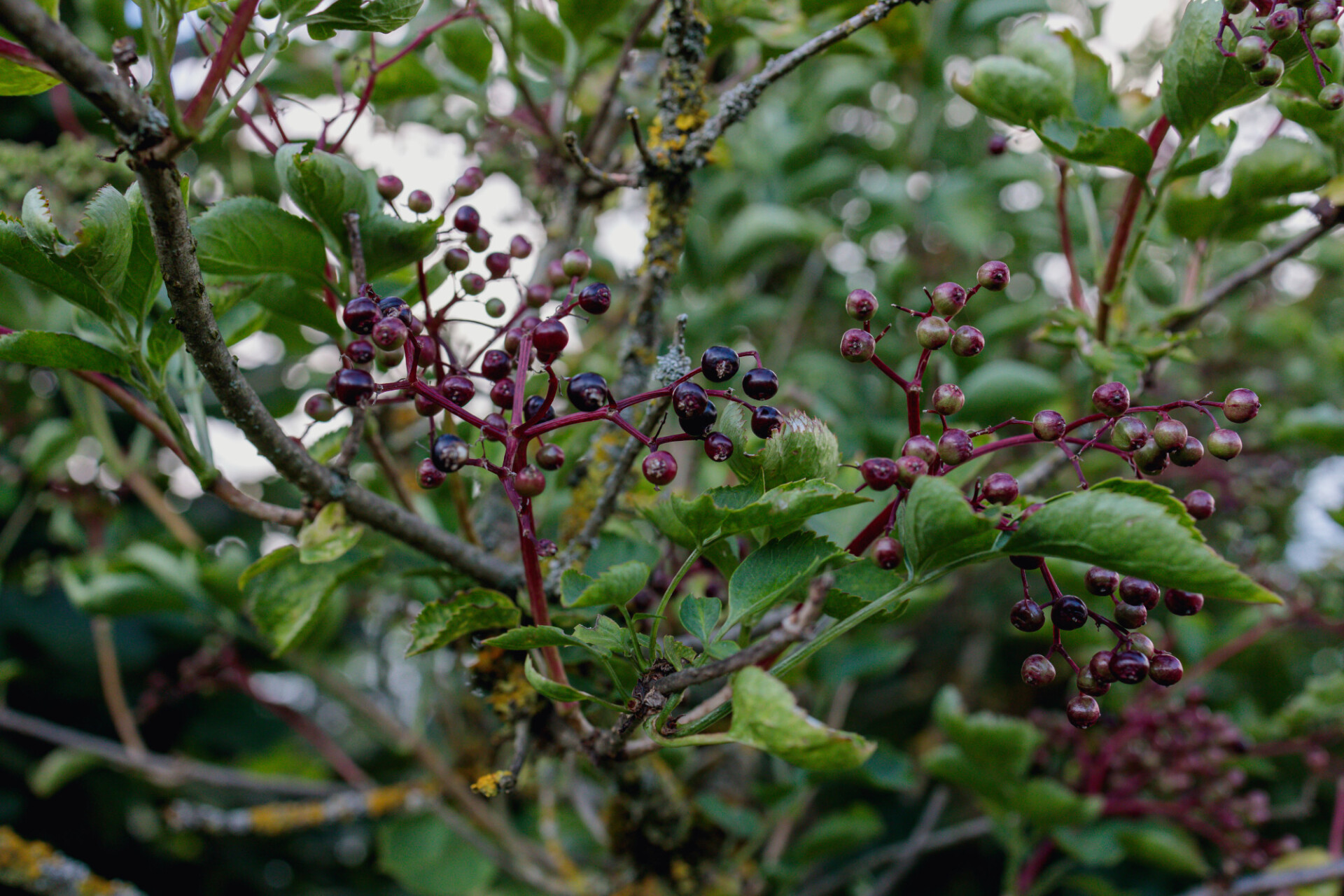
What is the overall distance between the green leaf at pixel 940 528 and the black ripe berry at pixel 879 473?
0.02 m

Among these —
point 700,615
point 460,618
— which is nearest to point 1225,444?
point 700,615

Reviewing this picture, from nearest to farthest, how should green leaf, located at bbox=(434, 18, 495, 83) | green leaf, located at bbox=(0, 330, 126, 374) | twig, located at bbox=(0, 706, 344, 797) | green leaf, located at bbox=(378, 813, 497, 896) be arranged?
green leaf, located at bbox=(0, 330, 126, 374)
green leaf, located at bbox=(434, 18, 495, 83)
twig, located at bbox=(0, 706, 344, 797)
green leaf, located at bbox=(378, 813, 497, 896)

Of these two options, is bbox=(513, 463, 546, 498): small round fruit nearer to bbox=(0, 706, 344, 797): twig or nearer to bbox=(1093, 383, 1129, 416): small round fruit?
bbox=(1093, 383, 1129, 416): small round fruit

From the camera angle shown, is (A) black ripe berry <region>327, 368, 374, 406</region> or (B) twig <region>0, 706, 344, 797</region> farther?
(B) twig <region>0, 706, 344, 797</region>

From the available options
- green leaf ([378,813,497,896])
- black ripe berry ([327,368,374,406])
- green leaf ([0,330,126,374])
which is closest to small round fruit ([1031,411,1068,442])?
black ripe berry ([327,368,374,406])

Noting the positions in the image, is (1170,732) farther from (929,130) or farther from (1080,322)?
(929,130)

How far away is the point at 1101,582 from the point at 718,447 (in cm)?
36

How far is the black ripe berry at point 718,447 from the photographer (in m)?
0.72

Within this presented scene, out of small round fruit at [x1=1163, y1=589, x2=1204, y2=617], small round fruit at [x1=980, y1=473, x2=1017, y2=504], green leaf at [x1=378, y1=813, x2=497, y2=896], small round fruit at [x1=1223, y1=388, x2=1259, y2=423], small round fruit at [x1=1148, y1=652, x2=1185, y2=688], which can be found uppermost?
small round fruit at [x1=1223, y1=388, x2=1259, y2=423]

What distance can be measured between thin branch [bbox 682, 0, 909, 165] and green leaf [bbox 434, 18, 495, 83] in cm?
50

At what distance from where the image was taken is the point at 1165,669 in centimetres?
72

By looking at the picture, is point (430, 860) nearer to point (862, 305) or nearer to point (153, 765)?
point (153, 765)

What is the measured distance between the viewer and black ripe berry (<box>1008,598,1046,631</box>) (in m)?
0.71

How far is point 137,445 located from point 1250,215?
2.24m
